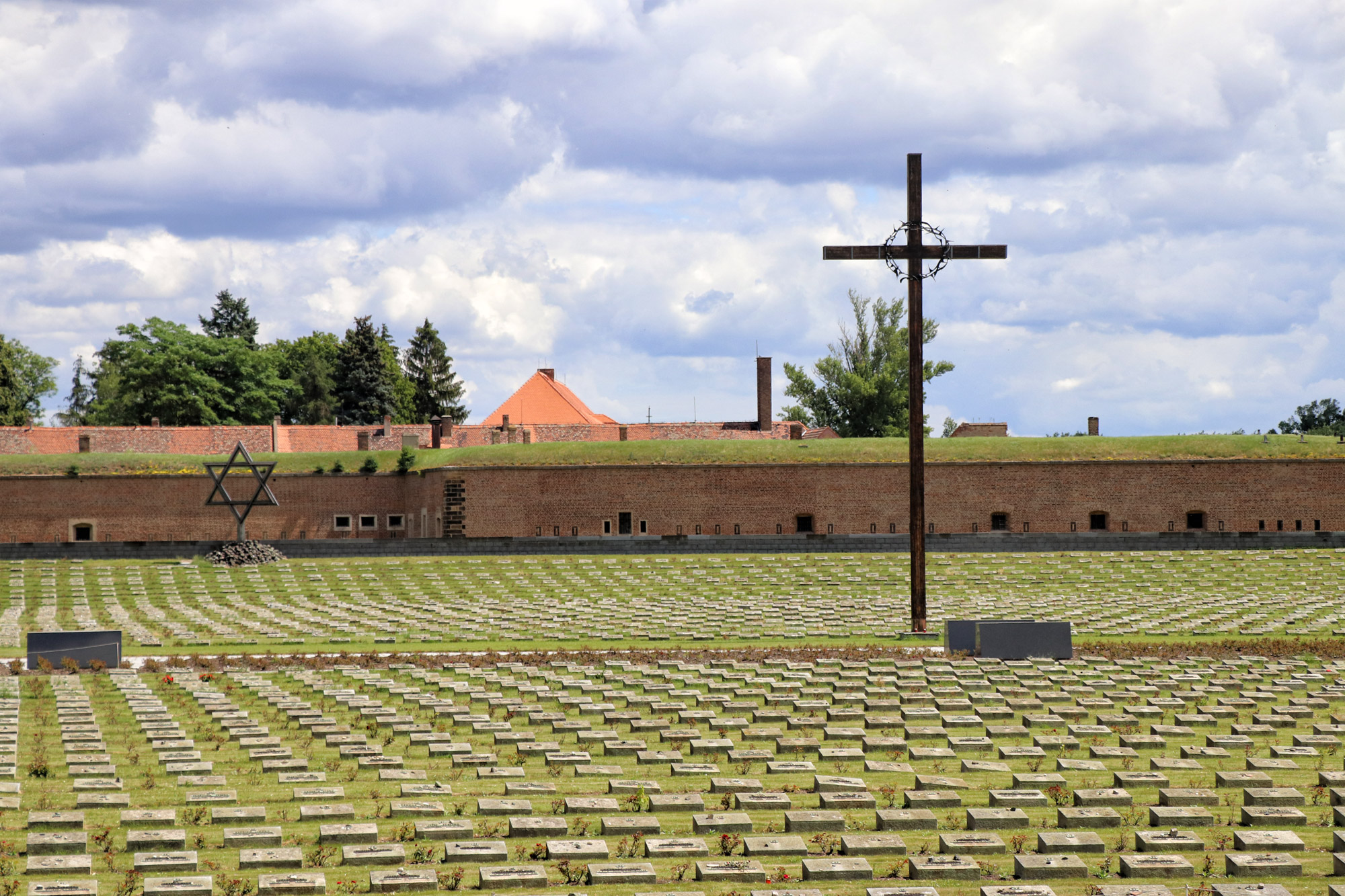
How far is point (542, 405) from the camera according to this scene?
61.1 m

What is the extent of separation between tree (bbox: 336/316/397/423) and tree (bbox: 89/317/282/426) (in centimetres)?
340

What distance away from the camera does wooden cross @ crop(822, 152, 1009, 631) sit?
2030 centimetres

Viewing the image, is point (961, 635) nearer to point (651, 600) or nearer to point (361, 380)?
point (651, 600)

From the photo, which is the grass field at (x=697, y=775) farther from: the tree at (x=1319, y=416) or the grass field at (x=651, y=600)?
the tree at (x=1319, y=416)

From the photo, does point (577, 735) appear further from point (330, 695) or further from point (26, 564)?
point (26, 564)

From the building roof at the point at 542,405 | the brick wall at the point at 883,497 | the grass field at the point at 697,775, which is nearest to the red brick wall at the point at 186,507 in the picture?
the brick wall at the point at 883,497

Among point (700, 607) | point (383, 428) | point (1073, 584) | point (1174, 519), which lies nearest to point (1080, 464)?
point (1174, 519)

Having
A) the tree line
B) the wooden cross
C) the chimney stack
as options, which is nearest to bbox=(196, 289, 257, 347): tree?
the tree line

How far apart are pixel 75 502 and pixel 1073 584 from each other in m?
31.1

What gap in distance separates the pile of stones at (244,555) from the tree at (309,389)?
34.4m

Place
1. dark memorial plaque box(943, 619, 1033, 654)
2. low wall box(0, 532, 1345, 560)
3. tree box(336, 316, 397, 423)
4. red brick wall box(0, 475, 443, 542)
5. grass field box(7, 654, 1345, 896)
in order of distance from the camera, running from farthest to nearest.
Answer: tree box(336, 316, 397, 423) → red brick wall box(0, 475, 443, 542) → low wall box(0, 532, 1345, 560) → dark memorial plaque box(943, 619, 1033, 654) → grass field box(7, 654, 1345, 896)

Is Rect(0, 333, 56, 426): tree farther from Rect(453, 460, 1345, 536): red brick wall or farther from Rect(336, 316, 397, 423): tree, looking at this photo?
Rect(453, 460, 1345, 536): red brick wall

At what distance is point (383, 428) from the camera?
176 ft

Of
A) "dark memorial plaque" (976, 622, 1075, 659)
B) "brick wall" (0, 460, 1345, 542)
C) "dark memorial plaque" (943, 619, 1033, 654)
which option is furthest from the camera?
"brick wall" (0, 460, 1345, 542)
